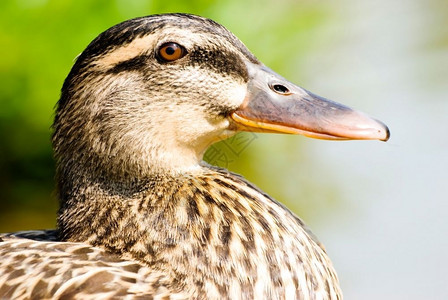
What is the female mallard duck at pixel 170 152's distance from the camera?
2520mm

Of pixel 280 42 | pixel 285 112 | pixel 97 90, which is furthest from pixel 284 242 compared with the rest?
pixel 280 42

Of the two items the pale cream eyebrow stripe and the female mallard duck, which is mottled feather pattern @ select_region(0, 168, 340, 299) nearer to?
the female mallard duck

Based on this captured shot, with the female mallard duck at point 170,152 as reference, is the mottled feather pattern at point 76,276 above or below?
below

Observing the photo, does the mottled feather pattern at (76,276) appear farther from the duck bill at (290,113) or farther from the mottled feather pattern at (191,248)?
the duck bill at (290,113)

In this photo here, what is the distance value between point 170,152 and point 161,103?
6.2 inches

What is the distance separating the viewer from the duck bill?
103 inches

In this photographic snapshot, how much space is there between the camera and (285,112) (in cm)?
267

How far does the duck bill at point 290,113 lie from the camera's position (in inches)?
103

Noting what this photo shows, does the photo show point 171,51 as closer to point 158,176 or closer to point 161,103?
point 161,103

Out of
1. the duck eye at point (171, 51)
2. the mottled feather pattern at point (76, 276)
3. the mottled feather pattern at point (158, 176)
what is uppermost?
the duck eye at point (171, 51)

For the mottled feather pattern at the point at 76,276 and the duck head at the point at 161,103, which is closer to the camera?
the mottled feather pattern at the point at 76,276

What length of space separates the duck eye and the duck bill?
24 cm

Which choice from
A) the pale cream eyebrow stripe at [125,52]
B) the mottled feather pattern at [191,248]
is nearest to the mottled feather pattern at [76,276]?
the mottled feather pattern at [191,248]

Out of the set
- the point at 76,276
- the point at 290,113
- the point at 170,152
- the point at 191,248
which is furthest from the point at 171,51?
the point at 76,276
